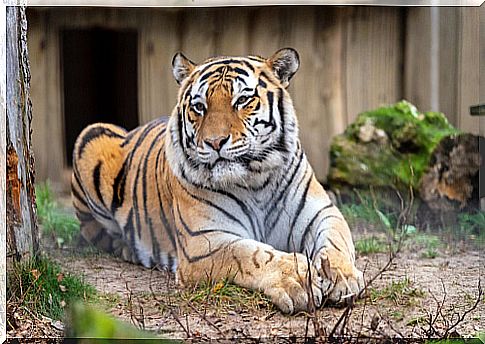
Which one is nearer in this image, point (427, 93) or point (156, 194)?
point (156, 194)

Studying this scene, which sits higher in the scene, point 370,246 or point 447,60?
point 447,60

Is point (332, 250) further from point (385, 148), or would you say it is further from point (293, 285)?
point (385, 148)

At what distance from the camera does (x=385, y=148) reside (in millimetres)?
5094

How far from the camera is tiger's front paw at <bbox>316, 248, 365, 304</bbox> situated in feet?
11.7

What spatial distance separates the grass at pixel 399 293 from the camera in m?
3.69

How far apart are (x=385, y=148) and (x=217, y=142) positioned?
5.53ft

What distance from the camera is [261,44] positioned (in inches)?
154

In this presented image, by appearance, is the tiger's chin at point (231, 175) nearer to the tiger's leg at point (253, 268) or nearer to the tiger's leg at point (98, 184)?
the tiger's leg at point (253, 268)

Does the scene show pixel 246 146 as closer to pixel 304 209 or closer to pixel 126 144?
pixel 304 209

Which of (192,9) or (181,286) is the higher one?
(192,9)

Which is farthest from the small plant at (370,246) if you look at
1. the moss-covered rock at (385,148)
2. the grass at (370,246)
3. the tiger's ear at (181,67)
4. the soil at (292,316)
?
the tiger's ear at (181,67)

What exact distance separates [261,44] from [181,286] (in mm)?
1135

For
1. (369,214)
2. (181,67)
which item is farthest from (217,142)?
(369,214)

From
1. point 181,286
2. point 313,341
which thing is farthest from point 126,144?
point 313,341
